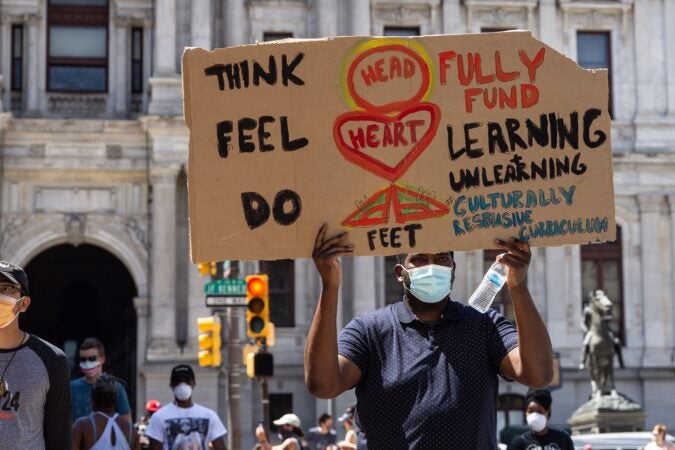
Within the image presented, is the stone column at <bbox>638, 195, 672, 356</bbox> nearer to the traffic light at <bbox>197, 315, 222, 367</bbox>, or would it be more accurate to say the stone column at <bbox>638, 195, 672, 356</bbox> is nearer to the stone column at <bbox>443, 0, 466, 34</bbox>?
the stone column at <bbox>443, 0, 466, 34</bbox>

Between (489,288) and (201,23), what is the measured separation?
111ft

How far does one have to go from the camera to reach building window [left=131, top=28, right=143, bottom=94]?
136ft

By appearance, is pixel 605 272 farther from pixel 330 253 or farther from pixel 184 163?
pixel 330 253

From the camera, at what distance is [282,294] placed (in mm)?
A: 41188

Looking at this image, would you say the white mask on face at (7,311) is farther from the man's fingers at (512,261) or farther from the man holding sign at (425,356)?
the man's fingers at (512,261)

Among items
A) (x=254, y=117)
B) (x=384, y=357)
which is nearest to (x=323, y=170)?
(x=254, y=117)

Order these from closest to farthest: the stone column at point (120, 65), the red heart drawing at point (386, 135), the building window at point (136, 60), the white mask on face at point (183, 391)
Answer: the red heart drawing at point (386, 135) < the white mask on face at point (183, 391) < the stone column at point (120, 65) < the building window at point (136, 60)

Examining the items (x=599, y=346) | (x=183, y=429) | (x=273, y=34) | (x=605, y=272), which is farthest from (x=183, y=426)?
(x=605, y=272)

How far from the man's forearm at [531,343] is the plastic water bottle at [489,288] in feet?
0.63

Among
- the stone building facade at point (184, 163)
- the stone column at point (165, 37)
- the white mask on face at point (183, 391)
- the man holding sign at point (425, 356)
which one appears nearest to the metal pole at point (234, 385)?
the white mask on face at point (183, 391)

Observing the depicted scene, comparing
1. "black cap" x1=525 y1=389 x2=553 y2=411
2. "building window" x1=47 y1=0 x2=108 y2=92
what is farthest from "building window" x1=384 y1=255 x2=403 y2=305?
"black cap" x1=525 y1=389 x2=553 y2=411

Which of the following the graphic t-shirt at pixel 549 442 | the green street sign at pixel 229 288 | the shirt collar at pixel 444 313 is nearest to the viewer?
the shirt collar at pixel 444 313

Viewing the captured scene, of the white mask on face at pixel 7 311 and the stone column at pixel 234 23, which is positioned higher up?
the stone column at pixel 234 23

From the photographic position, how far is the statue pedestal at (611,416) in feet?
112
